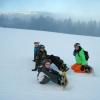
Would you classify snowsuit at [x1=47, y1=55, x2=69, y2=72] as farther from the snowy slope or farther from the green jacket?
the green jacket

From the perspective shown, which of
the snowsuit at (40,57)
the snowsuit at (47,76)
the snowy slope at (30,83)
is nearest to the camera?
the snowy slope at (30,83)

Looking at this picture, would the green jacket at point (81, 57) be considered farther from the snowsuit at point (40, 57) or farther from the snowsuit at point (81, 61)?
the snowsuit at point (40, 57)

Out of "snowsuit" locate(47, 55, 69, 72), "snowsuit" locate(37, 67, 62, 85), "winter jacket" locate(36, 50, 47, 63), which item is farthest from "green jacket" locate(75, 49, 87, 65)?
"snowsuit" locate(37, 67, 62, 85)

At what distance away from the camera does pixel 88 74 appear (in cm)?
970

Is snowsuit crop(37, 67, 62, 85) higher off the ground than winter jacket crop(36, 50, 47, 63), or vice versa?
winter jacket crop(36, 50, 47, 63)

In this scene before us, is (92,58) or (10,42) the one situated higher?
(10,42)

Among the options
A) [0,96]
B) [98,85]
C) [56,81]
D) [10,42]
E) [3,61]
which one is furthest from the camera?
[10,42]

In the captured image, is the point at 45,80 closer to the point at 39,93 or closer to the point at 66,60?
the point at 39,93

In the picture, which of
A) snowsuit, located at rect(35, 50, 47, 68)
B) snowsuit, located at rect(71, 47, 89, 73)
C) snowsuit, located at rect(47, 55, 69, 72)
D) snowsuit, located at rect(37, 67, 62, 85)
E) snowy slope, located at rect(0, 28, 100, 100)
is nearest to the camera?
snowy slope, located at rect(0, 28, 100, 100)

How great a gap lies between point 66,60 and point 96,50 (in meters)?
3.93

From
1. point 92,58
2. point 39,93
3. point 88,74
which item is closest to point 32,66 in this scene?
point 88,74

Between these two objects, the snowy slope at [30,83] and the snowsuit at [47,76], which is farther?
the snowsuit at [47,76]

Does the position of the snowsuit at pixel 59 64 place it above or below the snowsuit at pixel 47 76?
above

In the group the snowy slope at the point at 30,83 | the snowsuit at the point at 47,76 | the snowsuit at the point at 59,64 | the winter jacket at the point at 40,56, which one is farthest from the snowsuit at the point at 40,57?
the snowsuit at the point at 47,76
